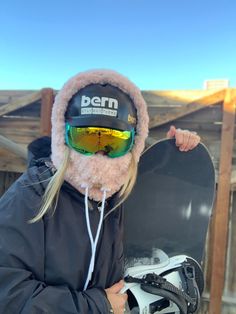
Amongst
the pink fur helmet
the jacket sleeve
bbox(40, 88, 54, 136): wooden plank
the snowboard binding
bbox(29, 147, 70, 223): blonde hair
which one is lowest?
the snowboard binding

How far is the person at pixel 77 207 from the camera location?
3.60ft

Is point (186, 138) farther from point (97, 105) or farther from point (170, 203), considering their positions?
point (97, 105)

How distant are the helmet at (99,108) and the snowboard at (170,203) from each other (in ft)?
2.05

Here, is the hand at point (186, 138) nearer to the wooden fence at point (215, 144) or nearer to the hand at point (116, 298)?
the hand at point (116, 298)

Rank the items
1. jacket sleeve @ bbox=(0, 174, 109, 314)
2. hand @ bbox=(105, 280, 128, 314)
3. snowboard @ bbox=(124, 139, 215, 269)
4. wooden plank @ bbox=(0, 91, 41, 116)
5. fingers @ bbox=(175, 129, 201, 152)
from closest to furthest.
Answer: jacket sleeve @ bbox=(0, 174, 109, 314) → hand @ bbox=(105, 280, 128, 314) → fingers @ bbox=(175, 129, 201, 152) → snowboard @ bbox=(124, 139, 215, 269) → wooden plank @ bbox=(0, 91, 41, 116)

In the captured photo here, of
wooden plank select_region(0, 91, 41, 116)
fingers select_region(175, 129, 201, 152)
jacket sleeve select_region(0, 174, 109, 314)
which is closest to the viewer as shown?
jacket sleeve select_region(0, 174, 109, 314)

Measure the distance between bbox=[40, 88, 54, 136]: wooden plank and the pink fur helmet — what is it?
2267 millimetres

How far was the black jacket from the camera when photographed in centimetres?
107

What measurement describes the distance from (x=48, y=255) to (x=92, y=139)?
0.40 m

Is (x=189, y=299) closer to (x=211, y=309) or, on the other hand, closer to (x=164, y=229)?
(x=164, y=229)

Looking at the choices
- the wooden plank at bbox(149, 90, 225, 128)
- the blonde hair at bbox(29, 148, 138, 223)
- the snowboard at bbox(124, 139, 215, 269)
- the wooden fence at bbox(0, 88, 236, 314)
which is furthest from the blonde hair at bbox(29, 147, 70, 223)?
the wooden plank at bbox(149, 90, 225, 128)

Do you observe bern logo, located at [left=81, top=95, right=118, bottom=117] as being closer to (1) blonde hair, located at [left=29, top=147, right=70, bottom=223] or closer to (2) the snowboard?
(1) blonde hair, located at [left=29, top=147, right=70, bottom=223]

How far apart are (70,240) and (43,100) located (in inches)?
99.9

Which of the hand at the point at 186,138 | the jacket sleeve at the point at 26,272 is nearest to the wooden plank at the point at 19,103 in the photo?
the hand at the point at 186,138
